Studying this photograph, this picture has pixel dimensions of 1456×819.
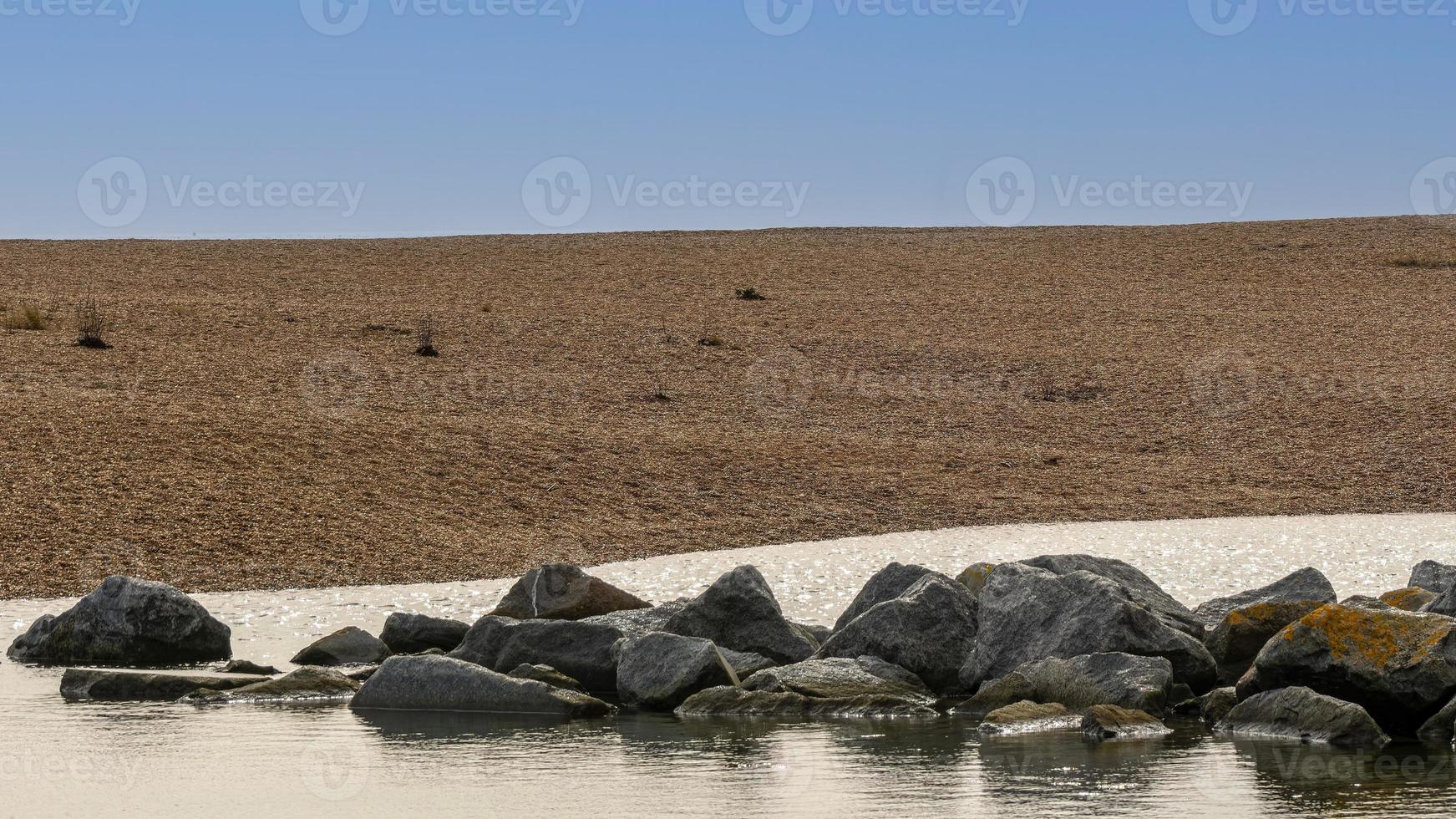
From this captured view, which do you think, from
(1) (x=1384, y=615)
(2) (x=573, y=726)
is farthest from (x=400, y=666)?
(1) (x=1384, y=615)

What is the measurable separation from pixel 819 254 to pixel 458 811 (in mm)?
36985

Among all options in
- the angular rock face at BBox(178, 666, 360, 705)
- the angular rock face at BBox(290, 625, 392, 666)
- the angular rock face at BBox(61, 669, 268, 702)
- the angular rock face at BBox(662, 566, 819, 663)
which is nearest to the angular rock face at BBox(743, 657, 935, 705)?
the angular rock face at BBox(662, 566, 819, 663)

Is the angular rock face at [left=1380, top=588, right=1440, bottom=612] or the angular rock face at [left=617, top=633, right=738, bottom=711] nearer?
the angular rock face at [left=617, top=633, right=738, bottom=711]

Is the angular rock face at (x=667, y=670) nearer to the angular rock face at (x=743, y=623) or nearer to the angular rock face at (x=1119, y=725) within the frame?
the angular rock face at (x=743, y=623)

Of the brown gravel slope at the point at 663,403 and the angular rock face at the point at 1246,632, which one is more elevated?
the brown gravel slope at the point at 663,403

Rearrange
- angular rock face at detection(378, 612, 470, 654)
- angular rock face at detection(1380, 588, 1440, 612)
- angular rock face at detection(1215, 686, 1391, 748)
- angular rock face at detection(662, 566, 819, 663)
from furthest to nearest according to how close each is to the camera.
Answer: angular rock face at detection(378, 612, 470, 654) → angular rock face at detection(662, 566, 819, 663) → angular rock face at detection(1380, 588, 1440, 612) → angular rock face at detection(1215, 686, 1391, 748)

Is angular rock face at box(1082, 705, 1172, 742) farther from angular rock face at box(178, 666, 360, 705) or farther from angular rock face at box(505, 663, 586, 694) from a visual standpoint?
angular rock face at box(178, 666, 360, 705)

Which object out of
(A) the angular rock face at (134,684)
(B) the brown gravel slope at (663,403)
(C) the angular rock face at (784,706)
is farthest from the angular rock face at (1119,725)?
(B) the brown gravel slope at (663,403)

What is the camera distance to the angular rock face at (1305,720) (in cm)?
740

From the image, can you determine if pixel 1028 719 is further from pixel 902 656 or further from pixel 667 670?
pixel 667 670

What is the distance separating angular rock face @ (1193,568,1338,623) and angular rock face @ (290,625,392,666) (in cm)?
586

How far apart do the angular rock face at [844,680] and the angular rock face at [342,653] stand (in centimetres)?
293

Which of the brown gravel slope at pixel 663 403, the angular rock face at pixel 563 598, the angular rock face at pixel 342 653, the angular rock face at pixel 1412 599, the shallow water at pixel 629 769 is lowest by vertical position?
the shallow water at pixel 629 769

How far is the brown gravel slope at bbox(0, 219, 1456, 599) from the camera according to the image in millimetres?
14891
